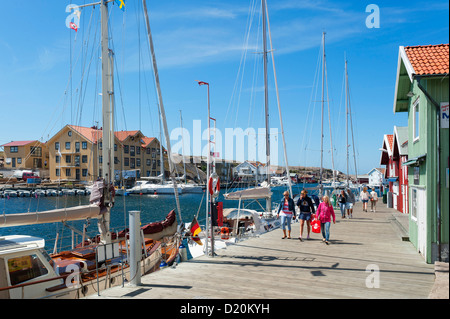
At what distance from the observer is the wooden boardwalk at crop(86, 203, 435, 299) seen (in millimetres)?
7754

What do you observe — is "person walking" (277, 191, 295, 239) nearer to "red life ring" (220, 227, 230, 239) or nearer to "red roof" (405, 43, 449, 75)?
"red life ring" (220, 227, 230, 239)

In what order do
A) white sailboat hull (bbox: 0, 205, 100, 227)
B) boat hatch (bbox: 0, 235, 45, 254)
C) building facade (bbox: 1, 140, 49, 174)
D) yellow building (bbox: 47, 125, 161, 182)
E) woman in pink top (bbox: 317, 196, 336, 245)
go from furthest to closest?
building facade (bbox: 1, 140, 49, 174) < yellow building (bbox: 47, 125, 161, 182) < woman in pink top (bbox: 317, 196, 336, 245) < white sailboat hull (bbox: 0, 205, 100, 227) < boat hatch (bbox: 0, 235, 45, 254)

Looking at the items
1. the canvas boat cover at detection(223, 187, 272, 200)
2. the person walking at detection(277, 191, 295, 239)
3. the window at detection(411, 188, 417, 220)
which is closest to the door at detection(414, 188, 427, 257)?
the window at detection(411, 188, 417, 220)

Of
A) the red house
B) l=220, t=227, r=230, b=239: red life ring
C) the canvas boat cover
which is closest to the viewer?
l=220, t=227, r=230, b=239: red life ring

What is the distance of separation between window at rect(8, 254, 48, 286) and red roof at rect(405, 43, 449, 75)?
1181 cm

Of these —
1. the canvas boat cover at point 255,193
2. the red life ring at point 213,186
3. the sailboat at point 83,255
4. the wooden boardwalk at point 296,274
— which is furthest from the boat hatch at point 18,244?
the canvas boat cover at point 255,193

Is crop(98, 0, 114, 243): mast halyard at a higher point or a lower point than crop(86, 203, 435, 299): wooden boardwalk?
higher

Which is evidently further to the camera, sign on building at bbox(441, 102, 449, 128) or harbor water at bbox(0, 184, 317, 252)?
harbor water at bbox(0, 184, 317, 252)

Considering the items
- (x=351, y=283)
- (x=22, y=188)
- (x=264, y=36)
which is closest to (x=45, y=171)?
(x=22, y=188)

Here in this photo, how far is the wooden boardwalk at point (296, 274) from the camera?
775cm

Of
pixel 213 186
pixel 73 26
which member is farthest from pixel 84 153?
pixel 213 186

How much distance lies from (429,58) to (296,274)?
7.95m

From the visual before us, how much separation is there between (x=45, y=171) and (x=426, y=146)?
96.6m
